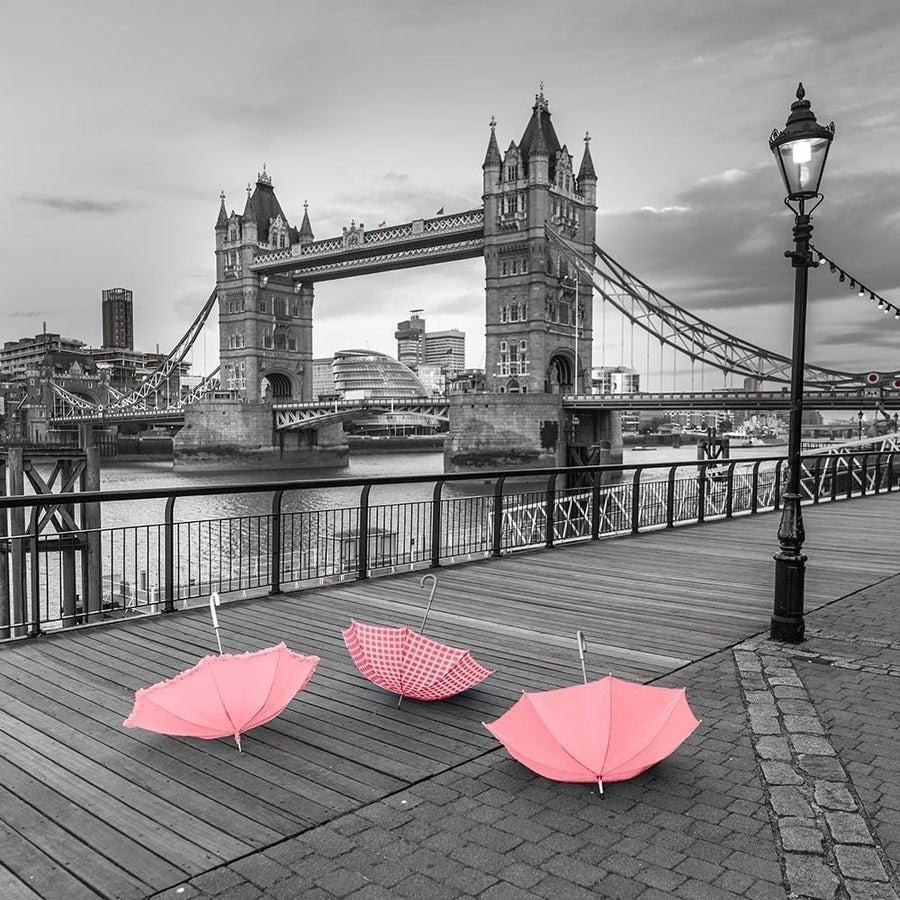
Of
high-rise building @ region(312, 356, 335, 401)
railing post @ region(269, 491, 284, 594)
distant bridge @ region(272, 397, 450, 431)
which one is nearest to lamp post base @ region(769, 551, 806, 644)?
railing post @ region(269, 491, 284, 594)

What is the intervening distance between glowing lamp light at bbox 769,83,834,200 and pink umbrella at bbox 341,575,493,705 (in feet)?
13.9

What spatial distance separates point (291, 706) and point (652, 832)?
2.29m

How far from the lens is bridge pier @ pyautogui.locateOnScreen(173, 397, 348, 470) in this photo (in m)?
75.6

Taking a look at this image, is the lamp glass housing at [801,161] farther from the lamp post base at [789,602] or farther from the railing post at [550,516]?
the railing post at [550,516]

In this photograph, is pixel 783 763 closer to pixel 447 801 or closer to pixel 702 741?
pixel 702 741

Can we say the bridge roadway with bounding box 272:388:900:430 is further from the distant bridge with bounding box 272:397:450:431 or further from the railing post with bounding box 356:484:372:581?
the railing post with bounding box 356:484:372:581

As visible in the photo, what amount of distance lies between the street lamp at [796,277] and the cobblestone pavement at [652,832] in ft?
5.37

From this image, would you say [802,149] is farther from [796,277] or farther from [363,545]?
[363,545]

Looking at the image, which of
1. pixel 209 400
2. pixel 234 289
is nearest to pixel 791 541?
pixel 209 400

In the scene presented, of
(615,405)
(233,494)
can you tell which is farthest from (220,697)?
(615,405)

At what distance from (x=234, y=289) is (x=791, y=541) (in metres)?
92.0

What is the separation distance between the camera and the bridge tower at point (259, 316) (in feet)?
293

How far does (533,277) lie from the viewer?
225 ft

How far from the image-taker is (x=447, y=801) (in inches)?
145
